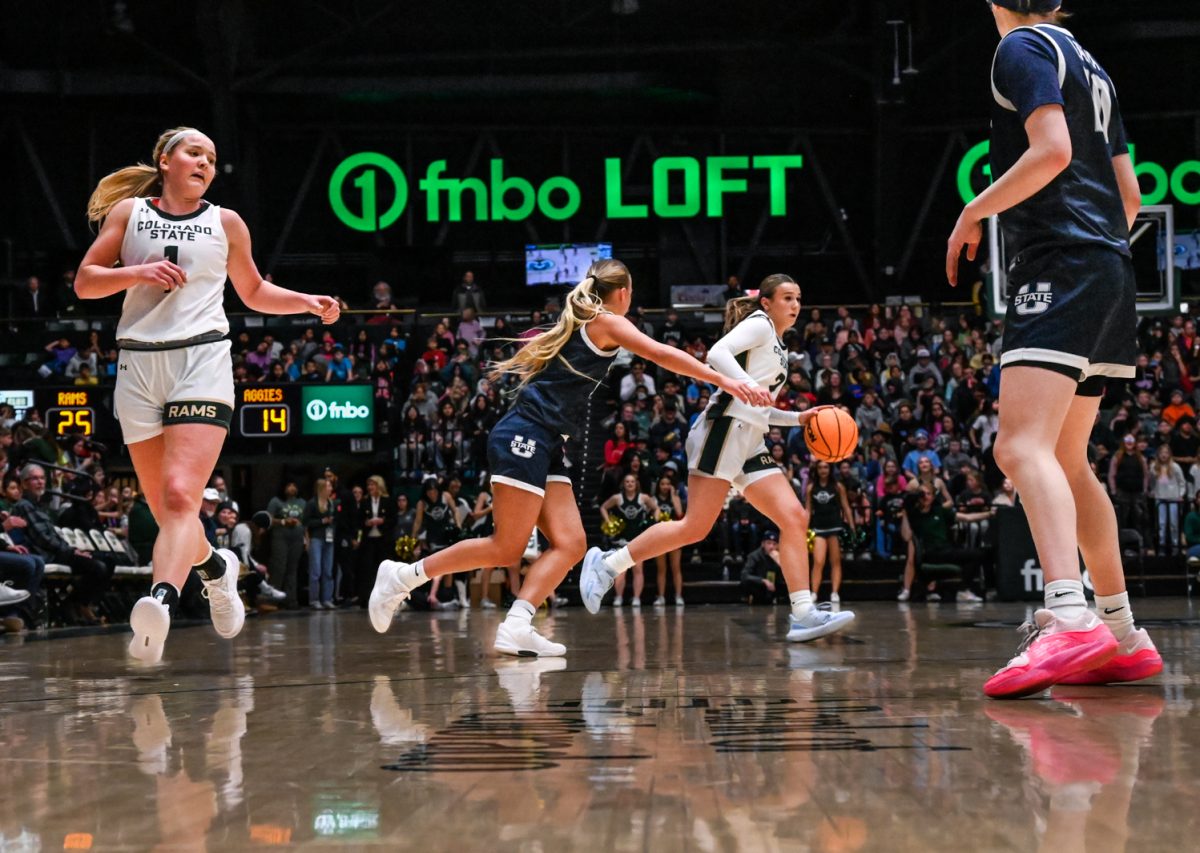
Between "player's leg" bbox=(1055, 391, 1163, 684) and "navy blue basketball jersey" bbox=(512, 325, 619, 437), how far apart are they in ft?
7.81

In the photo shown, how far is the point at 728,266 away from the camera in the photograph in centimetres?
2880

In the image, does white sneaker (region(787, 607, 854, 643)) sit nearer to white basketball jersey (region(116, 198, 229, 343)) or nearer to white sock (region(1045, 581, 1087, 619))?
white sock (region(1045, 581, 1087, 619))

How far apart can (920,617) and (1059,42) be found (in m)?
5.96

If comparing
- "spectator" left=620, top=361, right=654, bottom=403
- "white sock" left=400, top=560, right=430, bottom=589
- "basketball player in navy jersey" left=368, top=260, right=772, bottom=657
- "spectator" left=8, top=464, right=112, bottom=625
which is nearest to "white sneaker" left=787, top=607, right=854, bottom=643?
"basketball player in navy jersey" left=368, top=260, right=772, bottom=657

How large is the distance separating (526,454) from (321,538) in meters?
10.7

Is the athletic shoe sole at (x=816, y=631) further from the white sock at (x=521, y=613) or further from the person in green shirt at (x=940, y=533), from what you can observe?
the person in green shirt at (x=940, y=533)

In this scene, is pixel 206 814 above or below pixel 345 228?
below

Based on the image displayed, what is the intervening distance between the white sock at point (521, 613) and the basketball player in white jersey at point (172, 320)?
136 centimetres

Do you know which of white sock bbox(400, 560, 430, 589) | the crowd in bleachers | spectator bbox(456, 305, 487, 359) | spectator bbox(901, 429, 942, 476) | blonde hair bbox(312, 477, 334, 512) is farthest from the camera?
spectator bbox(456, 305, 487, 359)

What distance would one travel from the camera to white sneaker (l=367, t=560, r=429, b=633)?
241 inches

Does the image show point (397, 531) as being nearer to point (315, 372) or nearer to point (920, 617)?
point (315, 372)

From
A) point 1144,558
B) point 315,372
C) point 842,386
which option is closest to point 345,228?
point 315,372

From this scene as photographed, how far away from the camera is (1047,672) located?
11.5ft

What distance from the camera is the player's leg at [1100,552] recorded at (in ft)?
12.9
